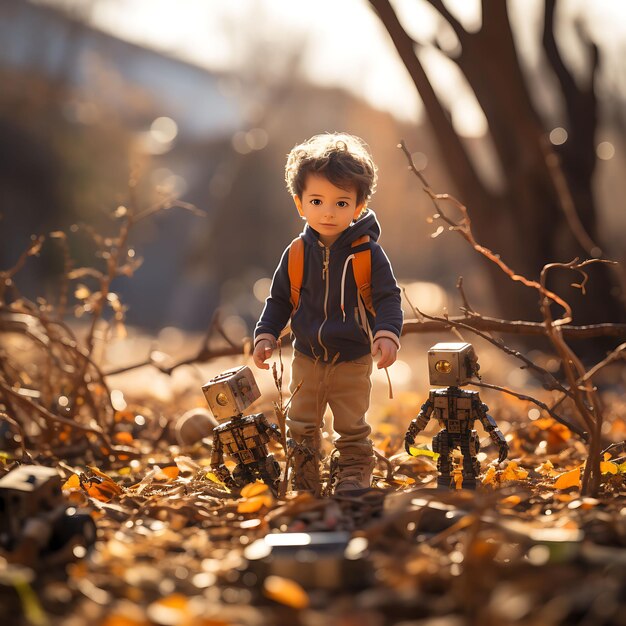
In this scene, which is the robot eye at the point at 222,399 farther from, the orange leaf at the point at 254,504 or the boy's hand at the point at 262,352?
the orange leaf at the point at 254,504

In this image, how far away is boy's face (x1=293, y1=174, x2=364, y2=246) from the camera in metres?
3.19

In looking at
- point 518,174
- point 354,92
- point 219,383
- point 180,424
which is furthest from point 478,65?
point 354,92

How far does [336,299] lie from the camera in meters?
3.24

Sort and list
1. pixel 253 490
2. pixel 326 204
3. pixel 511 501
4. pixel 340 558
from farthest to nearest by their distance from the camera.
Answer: pixel 326 204 → pixel 253 490 → pixel 511 501 → pixel 340 558


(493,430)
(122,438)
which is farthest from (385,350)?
(122,438)

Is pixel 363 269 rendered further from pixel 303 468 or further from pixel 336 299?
pixel 303 468

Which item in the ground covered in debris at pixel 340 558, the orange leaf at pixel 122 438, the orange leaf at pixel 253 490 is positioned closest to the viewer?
the ground covered in debris at pixel 340 558

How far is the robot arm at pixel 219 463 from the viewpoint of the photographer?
315 centimetres

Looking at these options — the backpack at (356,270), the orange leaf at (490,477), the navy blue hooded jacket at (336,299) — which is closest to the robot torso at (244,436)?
the navy blue hooded jacket at (336,299)

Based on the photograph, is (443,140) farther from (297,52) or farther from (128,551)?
(297,52)

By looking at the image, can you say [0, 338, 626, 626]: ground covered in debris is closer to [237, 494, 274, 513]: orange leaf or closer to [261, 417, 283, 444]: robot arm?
[237, 494, 274, 513]: orange leaf

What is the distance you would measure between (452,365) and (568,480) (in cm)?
62

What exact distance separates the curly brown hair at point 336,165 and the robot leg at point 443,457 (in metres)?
1.00

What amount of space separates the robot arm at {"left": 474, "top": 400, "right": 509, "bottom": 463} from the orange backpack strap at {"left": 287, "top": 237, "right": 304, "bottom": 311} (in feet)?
2.80
